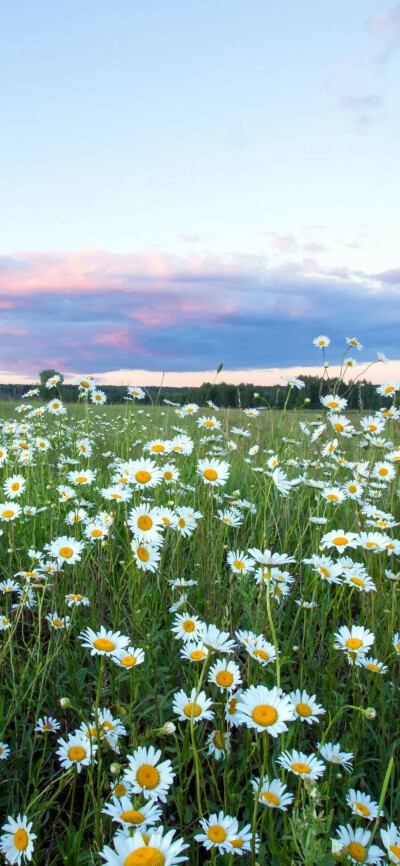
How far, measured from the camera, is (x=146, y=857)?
102 centimetres

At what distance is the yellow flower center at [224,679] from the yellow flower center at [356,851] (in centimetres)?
47

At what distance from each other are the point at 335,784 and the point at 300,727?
20 centimetres

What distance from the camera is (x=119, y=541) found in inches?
140

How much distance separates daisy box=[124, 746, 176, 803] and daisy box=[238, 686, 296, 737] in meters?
0.23

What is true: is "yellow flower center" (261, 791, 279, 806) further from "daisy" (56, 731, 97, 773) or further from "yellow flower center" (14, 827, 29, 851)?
"yellow flower center" (14, 827, 29, 851)

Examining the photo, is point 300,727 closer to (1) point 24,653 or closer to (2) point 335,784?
(2) point 335,784

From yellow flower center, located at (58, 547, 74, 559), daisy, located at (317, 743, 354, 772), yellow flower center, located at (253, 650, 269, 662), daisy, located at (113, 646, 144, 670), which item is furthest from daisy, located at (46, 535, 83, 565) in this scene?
daisy, located at (317, 743, 354, 772)

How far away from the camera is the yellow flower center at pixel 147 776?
1.46 m

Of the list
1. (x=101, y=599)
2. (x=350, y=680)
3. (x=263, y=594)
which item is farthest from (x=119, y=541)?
(x=350, y=680)

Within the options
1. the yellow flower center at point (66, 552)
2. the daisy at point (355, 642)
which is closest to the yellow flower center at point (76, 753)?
the daisy at point (355, 642)

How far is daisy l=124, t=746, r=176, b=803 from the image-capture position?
1.46m

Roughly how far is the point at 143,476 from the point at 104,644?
92 centimetres

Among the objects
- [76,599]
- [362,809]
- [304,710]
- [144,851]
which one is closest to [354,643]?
[304,710]

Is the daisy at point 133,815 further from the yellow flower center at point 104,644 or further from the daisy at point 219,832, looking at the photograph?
the yellow flower center at point 104,644
